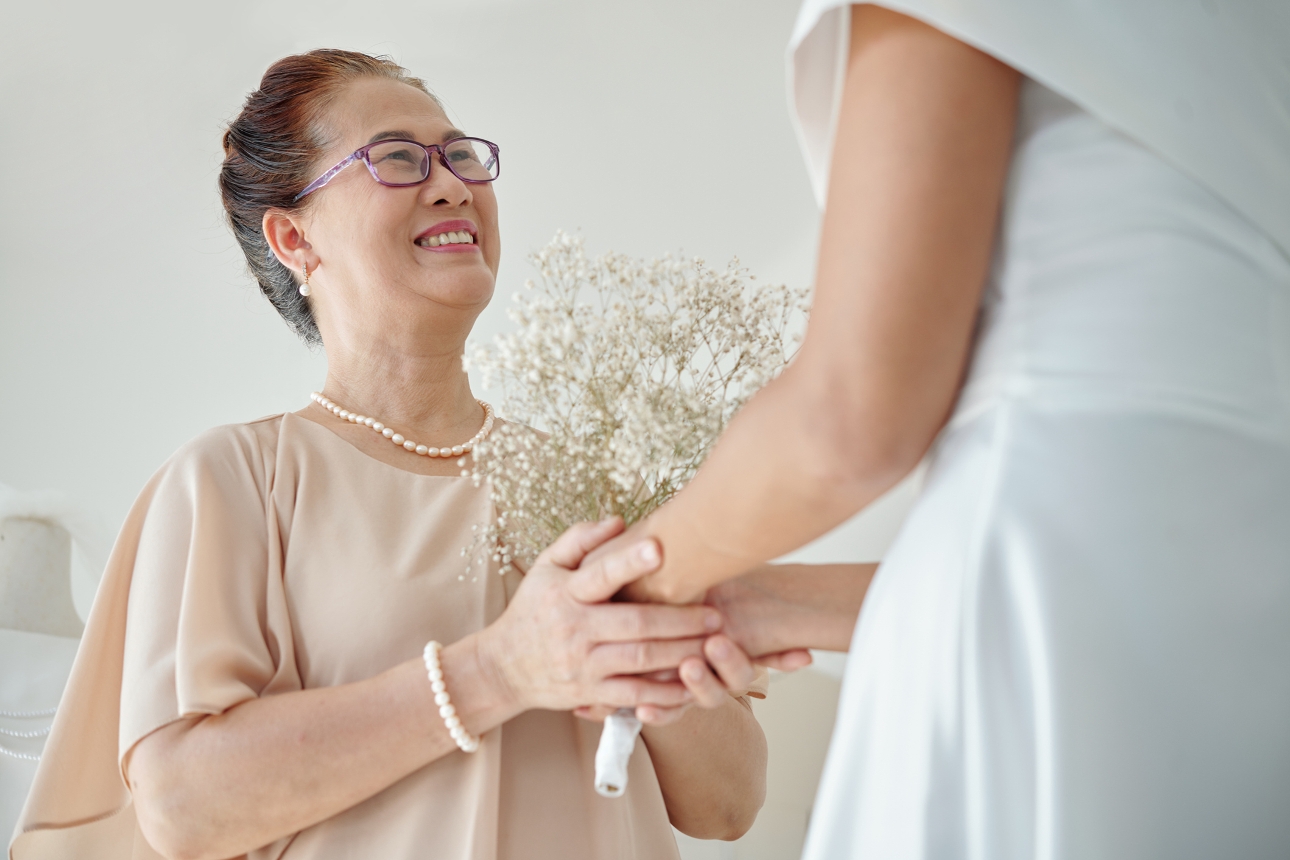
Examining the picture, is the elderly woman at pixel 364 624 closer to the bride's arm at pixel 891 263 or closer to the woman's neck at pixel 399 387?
the woman's neck at pixel 399 387

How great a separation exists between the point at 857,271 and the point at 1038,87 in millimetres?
216

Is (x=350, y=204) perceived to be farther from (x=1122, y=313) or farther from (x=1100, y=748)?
(x=1100, y=748)

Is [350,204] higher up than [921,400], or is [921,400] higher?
[350,204]

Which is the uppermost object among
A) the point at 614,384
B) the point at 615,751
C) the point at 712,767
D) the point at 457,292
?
the point at 457,292

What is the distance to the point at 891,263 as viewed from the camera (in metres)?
0.69

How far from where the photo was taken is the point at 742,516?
0.82m

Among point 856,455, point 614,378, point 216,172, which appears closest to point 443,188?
point 614,378

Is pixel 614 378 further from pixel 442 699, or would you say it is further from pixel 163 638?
pixel 163 638

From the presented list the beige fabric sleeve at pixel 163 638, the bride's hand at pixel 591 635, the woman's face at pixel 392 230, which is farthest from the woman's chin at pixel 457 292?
the bride's hand at pixel 591 635

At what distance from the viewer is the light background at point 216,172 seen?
12.0 feet

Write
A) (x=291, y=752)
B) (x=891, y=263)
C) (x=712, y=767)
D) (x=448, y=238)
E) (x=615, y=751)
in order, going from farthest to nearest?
(x=448, y=238) → (x=712, y=767) → (x=291, y=752) → (x=615, y=751) → (x=891, y=263)

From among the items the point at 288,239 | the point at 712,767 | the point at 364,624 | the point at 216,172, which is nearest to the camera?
the point at 364,624

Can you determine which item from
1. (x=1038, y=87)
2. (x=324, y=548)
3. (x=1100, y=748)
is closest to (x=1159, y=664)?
(x=1100, y=748)

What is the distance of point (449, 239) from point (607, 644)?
2.53ft
